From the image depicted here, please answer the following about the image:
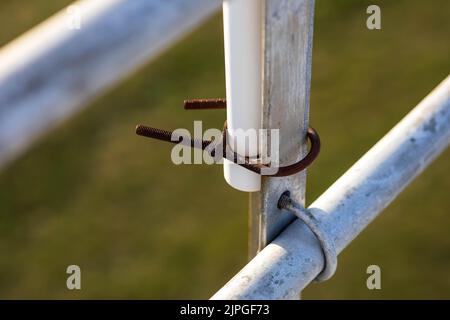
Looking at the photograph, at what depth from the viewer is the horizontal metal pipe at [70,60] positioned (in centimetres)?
33

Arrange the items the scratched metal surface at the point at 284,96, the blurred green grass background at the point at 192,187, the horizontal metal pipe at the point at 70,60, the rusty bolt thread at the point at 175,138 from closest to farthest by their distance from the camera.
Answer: the horizontal metal pipe at the point at 70,60 < the scratched metal surface at the point at 284,96 < the rusty bolt thread at the point at 175,138 < the blurred green grass background at the point at 192,187

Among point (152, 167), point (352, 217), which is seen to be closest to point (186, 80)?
point (152, 167)

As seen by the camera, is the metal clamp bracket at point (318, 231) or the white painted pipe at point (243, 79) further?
the metal clamp bracket at point (318, 231)

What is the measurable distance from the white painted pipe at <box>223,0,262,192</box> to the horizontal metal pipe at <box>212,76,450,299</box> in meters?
0.08

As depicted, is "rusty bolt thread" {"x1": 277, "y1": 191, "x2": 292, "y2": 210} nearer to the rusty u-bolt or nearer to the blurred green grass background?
the rusty u-bolt

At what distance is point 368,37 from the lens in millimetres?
2889

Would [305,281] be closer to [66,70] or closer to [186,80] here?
[66,70]

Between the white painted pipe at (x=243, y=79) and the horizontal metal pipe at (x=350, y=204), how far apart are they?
3.0 inches

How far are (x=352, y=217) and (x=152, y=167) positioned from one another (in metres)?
1.81

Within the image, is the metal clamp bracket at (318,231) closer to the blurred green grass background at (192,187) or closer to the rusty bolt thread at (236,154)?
the rusty bolt thread at (236,154)

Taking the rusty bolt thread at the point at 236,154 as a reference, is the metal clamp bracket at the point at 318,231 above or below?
below

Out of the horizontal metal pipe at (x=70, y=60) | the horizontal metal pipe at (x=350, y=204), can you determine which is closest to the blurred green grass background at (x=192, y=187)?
the horizontal metal pipe at (x=350, y=204)

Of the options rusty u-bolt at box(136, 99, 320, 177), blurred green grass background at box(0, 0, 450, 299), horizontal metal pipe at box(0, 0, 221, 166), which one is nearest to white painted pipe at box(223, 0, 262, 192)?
rusty u-bolt at box(136, 99, 320, 177)

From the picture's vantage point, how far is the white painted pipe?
2.06 ft
